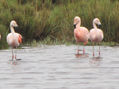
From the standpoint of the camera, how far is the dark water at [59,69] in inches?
415

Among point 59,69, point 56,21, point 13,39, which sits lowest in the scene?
point 59,69

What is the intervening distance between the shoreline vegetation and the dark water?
4.15 ft

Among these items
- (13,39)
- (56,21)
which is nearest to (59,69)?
(13,39)

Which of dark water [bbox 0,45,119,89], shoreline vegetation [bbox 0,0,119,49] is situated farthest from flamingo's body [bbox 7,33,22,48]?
shoreline vegetation [bbox 0,0,119,49]

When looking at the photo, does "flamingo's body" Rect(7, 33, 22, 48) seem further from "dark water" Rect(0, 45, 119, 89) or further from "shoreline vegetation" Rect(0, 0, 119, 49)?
"shoreline vegetation" Rect(0, 0, 119, 49)

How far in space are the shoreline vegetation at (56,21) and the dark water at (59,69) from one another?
1264 millimetres

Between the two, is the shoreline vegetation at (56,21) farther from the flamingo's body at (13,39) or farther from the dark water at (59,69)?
the flamingo's body at (13,39)

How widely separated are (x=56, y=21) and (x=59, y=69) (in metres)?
7.29

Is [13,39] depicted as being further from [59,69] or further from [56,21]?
[56,21]

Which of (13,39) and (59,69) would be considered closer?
(59,69)

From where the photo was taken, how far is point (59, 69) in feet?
41.5

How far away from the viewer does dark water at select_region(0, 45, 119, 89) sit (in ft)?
34.6

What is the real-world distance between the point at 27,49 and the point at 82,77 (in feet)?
19.0

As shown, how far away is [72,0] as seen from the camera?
897 inches
